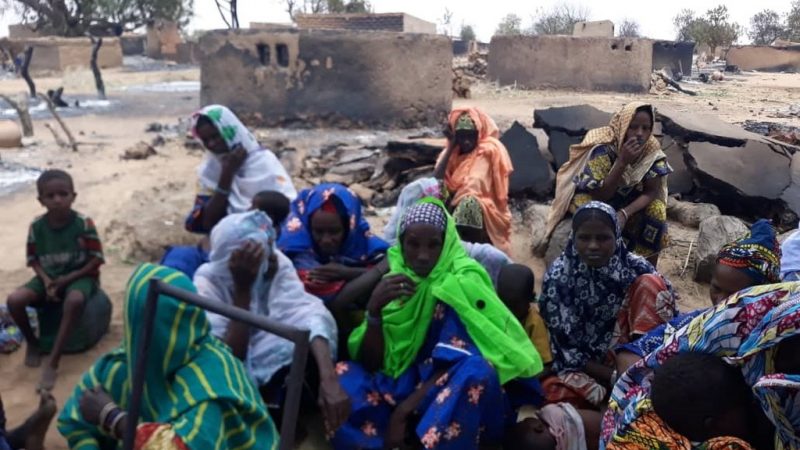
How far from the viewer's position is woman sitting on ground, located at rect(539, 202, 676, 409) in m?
2.98

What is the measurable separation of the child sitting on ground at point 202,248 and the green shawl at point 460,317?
118cm

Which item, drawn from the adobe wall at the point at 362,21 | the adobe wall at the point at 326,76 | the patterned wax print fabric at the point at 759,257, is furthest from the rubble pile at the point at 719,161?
the adobe wall at the point at 362,21

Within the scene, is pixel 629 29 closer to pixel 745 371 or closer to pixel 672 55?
pixel 672 55

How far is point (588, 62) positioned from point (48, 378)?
1491cm

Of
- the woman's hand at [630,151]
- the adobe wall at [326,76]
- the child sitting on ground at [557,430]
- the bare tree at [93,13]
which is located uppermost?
the bare tree at [93,13]

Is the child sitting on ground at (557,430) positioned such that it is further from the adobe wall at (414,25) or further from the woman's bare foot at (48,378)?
the adobe wall at (414,25)

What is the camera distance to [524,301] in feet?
10.7

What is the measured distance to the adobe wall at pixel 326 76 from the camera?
947 centimetres

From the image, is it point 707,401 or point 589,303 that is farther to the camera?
point 589,303

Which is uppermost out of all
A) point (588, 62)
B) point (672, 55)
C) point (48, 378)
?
point (672, 55)

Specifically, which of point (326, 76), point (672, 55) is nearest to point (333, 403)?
point (326, 76)

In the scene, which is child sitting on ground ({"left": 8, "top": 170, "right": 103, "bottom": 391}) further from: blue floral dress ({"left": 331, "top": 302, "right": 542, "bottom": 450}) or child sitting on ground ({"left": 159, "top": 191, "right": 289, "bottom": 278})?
blue floral dress ({"left": 331, "top": 302, "right": 542, "bottom": 450})

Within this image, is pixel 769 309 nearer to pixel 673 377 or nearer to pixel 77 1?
pixel 673 377

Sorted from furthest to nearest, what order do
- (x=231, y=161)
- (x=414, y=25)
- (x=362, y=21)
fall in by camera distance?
(x=414, y=25) → (x=362, y=21) → (x=231, y=161)
